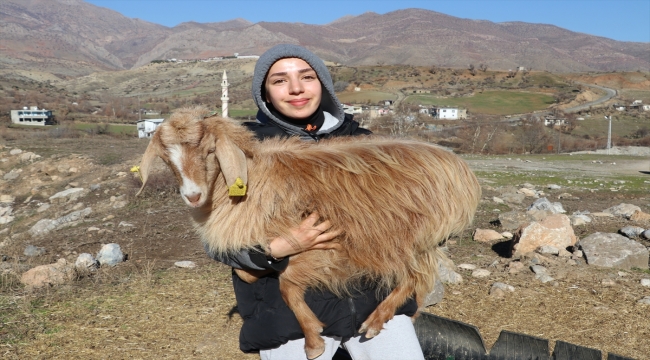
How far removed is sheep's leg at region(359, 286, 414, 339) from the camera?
9.56ft

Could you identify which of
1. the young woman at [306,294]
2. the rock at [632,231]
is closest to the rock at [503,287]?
the rock at [632,231]

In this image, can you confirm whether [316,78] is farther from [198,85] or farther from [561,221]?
→ [198,85]

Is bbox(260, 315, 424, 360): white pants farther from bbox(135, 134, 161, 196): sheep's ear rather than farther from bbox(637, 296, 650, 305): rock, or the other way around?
bbox(637, 296, 650, 305): rock

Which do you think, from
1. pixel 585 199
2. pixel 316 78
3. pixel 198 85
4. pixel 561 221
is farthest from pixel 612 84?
pixel 316 78

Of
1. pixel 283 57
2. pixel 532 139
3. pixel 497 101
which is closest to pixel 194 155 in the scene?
pixel 283 57

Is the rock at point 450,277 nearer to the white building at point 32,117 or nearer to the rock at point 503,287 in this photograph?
the rock at point 503,287

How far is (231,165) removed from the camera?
2629 mm

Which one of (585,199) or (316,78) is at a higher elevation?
(316,78)

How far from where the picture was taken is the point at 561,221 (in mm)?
8781

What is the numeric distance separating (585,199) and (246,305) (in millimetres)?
14312

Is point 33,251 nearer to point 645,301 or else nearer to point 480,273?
point 480,273

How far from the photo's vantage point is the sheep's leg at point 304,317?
282 cm

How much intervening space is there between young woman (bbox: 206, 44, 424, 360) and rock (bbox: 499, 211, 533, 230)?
8.03 meters

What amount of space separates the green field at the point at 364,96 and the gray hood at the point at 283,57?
7249 cm
